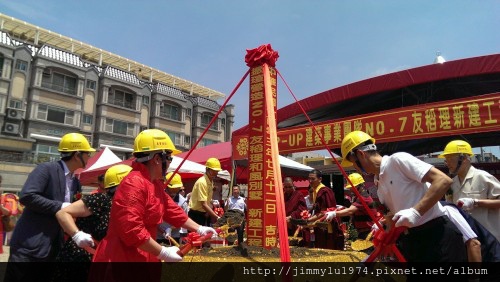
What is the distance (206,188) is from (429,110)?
458 centimetres

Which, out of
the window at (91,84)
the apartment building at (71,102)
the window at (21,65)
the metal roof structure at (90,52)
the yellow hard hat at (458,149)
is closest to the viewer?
the yellow hard hat at (458,149)

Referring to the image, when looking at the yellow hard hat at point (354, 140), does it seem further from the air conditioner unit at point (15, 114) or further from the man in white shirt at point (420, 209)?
the air conditioner unit at point (15, 114)

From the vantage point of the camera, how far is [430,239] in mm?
2041

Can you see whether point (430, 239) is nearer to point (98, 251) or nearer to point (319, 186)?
point (98, 251)

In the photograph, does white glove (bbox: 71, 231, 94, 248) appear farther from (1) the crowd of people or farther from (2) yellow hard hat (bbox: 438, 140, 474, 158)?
(2) yellow hard hat (bbox: 438, 140, 474, 158)

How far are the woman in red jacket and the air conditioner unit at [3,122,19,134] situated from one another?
25180mm

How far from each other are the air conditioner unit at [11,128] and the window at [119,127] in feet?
20.8

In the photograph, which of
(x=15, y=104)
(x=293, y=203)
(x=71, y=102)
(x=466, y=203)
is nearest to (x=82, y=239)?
(x=466, y=203)

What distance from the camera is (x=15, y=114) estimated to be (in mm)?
22656

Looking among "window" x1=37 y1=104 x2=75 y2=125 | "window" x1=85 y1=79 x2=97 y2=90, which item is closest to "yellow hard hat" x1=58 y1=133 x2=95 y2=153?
"window" x1=37 y1=104 x2=75 y2=125

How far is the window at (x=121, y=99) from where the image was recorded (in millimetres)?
28859

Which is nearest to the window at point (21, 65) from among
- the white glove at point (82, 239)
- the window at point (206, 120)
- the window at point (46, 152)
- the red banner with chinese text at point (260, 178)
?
the window at point (46, 152)

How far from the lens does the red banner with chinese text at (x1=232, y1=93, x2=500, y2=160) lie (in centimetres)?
606

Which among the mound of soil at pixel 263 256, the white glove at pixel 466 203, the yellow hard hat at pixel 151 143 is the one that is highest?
the yellow hard hat at pixel 151 143
